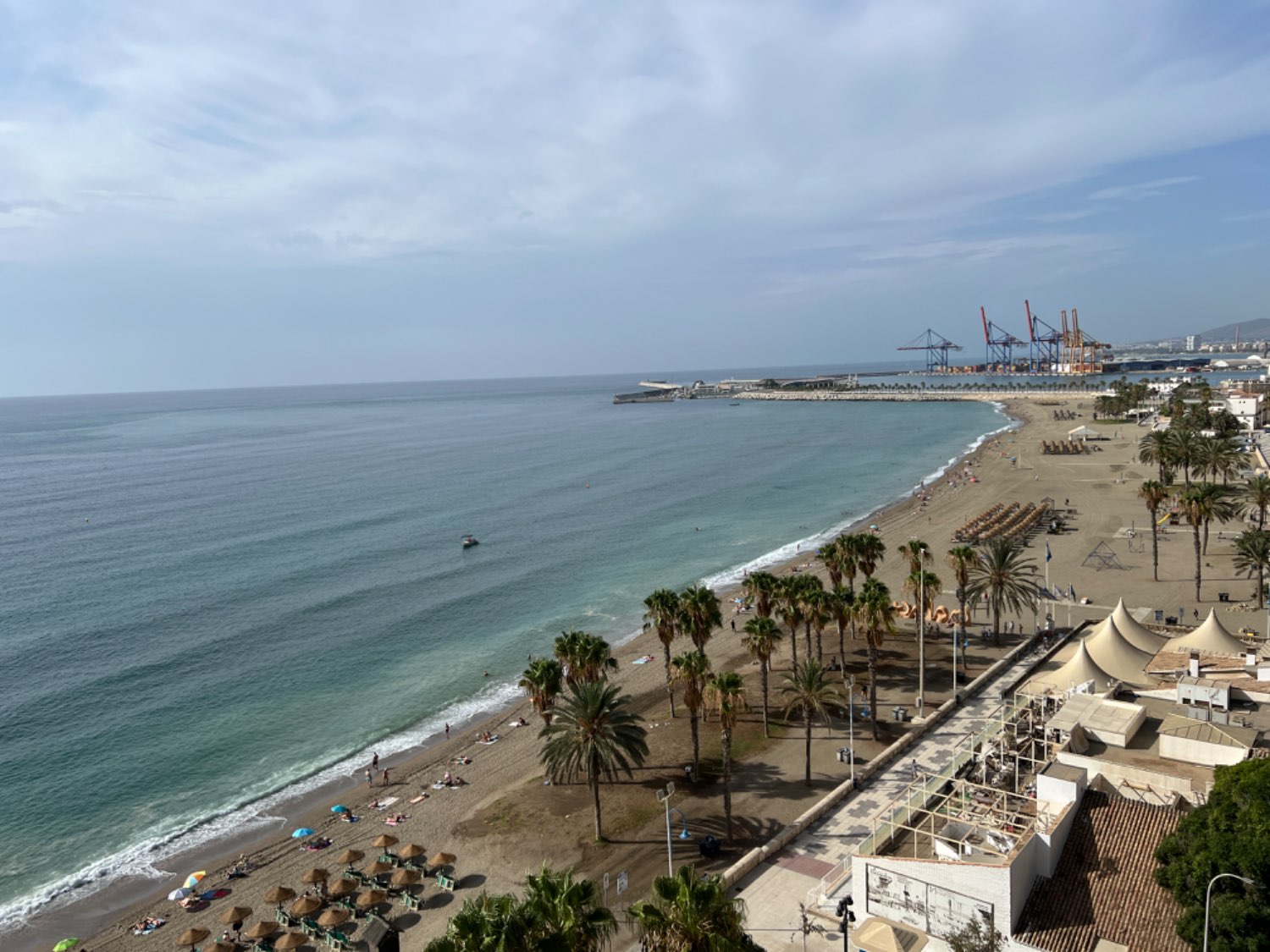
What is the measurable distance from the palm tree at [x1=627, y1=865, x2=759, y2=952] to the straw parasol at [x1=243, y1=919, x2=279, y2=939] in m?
19.3

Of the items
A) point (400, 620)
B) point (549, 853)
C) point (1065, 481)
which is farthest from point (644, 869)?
point (1065, 481)

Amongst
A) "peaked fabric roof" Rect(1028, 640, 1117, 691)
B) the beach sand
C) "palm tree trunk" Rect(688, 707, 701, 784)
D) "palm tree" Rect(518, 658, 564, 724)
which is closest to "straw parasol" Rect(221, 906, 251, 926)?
the beach sand

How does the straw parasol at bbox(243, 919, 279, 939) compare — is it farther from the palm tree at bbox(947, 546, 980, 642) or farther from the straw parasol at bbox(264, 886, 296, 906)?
the palm tree at bbox(947, 546, 980, 642)

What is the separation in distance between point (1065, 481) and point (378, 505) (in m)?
93.8

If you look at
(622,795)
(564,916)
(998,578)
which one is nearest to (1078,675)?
(998,578)

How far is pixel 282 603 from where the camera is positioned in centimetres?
6606

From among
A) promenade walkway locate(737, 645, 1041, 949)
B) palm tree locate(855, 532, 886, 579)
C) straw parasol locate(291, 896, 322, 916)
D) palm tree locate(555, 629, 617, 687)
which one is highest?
palm tree locate(855, 532, 886, 579)

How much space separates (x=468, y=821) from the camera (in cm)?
3525

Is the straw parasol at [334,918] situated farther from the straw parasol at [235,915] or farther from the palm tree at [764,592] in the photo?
the palm tree at [764,592]

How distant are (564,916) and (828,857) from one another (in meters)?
15.8

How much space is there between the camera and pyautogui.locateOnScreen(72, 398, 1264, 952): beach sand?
99.3 ft

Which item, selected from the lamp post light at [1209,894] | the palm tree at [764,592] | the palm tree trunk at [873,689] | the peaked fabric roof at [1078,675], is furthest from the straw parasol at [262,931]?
the peaked fabric roof at [1078,675]

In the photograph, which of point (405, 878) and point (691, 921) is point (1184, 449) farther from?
point (691, 921)

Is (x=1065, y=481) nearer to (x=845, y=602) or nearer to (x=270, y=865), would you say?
(x=845, y=602)
